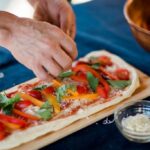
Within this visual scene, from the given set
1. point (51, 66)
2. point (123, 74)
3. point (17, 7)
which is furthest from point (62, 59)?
point (17, 7)

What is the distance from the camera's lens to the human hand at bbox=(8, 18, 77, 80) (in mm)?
1049

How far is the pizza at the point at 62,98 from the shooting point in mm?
1166

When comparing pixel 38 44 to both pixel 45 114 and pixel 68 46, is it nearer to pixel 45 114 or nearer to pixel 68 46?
pixel 68 46

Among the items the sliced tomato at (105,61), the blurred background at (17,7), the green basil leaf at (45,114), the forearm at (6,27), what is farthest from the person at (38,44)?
the blurred background at (17,7)

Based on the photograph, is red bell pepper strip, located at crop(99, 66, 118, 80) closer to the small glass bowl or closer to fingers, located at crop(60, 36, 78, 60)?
the small glass bowl

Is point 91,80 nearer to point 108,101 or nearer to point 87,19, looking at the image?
point 108,101

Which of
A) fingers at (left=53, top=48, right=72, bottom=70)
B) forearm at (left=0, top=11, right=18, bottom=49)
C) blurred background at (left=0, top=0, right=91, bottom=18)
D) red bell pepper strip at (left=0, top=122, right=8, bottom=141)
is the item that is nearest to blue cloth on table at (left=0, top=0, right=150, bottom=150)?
red bell pepper strip at (left=0, top=122, right=8, bottom=141)

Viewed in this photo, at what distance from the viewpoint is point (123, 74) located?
1385mm

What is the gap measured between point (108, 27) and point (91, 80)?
446 millimetres

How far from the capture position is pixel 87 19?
5.82ft

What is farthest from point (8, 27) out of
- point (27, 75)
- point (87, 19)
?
point (87, 19)

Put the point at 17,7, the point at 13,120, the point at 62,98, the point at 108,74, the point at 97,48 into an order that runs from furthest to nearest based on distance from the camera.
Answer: the point at 17,7, the point at 97,48, the point at 108,74, the point at 62,98, the point at 13,120

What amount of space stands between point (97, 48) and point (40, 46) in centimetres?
59

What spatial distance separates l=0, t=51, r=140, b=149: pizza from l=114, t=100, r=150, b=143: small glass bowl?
7 centimetres
